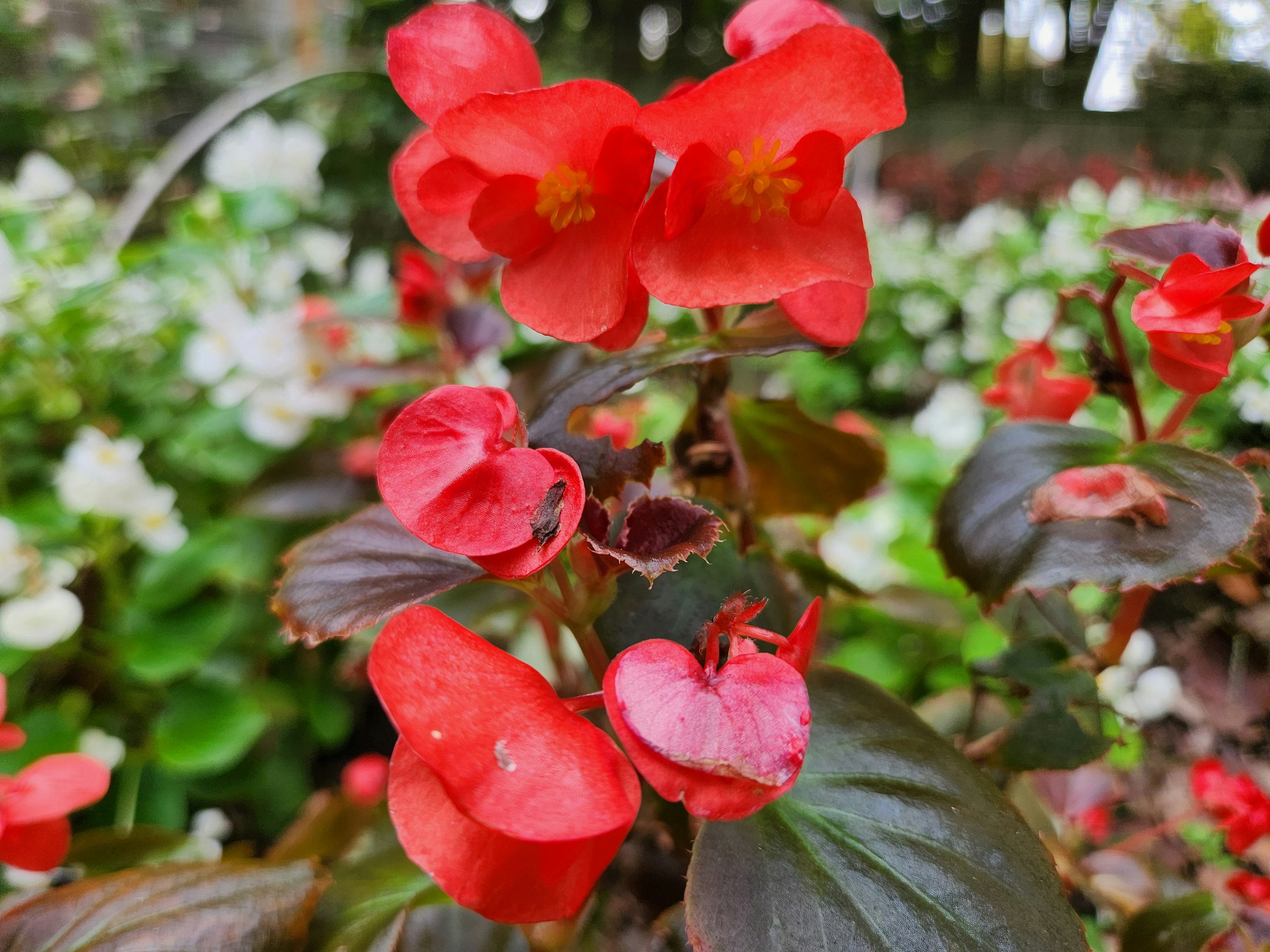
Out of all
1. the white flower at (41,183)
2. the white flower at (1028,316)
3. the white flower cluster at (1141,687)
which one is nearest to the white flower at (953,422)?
the white flower at (1028,316)

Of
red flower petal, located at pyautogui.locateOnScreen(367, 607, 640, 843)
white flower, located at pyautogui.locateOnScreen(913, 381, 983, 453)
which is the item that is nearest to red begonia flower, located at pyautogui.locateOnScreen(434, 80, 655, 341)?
red flower petal, located at pyautogui.locateOnScreen(367, 607, 640, 843)

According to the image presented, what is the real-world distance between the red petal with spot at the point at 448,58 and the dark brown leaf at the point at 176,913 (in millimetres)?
292

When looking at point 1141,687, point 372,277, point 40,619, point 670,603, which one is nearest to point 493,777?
point 670,603

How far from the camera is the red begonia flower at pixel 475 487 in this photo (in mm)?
214

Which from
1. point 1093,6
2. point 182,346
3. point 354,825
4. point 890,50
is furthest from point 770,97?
point 890,50

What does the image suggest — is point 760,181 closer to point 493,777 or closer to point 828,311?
point 828,311

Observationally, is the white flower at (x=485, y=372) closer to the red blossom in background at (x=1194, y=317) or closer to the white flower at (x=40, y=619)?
the white flower at (x=40, y=619)

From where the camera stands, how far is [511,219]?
0.26 meters

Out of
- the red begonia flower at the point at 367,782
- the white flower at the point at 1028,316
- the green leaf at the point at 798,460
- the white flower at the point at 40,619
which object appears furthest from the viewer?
the white flower at the point at 1028,316

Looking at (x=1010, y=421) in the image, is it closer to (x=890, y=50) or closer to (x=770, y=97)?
(x=770, y=97)

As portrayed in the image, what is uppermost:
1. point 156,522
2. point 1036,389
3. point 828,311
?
point 828,311

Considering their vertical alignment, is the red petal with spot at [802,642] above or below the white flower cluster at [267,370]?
above

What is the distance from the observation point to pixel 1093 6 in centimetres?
265

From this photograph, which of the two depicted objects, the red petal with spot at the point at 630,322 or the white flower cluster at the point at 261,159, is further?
the white flower cluster at the point at 261,159
